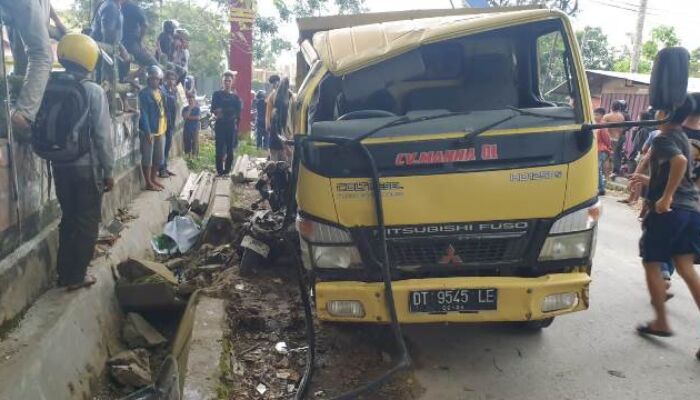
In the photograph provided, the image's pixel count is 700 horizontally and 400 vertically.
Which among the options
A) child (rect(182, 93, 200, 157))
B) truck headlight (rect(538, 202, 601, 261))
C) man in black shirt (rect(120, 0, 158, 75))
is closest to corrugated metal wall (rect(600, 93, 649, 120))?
child (rect(182, 93, 200, 157))

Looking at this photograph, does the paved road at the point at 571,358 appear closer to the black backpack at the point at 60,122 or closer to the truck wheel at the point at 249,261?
the truck wheel at the point at 249,261

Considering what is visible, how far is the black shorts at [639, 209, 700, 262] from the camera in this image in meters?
4.00

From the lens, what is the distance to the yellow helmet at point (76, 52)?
3865 mm

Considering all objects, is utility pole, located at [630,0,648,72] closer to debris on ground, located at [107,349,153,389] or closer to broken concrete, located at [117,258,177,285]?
broken concrete, located at [117,258,177,285]

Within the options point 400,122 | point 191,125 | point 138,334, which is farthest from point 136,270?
point 191,125

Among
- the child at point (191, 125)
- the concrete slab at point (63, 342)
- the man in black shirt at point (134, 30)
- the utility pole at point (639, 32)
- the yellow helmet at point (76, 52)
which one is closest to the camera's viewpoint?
the concrete slab at point (63, 342)

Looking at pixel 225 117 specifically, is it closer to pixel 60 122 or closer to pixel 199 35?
pixel 60 122

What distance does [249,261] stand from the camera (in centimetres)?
539

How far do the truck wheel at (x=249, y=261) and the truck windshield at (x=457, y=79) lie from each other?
68.6 inches

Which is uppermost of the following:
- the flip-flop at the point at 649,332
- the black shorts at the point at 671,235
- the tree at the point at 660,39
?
the tree at the point at 660,39

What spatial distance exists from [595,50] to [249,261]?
28122mm

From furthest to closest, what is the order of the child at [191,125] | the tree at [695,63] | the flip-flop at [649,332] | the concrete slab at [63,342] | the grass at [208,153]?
the tree at [695,63] → the grass at [208,153] → the child at [191,125] → the flip-flop at [649,332] → the concrete slab at [63,342]

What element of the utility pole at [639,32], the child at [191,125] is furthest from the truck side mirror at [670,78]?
the utility pole at [639,32]

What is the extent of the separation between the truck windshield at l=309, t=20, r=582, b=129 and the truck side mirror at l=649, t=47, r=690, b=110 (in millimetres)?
702
